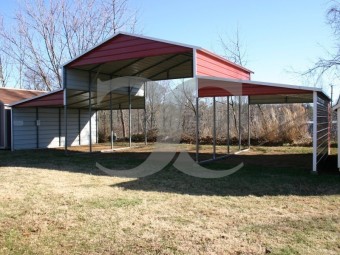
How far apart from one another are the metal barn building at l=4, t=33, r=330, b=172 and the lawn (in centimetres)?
235

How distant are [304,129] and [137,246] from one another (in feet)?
48.5

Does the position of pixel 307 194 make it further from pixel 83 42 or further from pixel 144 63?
pixel 83 42

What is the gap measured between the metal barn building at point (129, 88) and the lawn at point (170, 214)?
2355 mm

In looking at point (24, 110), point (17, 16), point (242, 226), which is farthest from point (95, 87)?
point (17, 16)

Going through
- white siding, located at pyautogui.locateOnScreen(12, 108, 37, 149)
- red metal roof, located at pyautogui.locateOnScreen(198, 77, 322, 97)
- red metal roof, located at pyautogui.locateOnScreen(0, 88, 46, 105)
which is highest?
red metal roof, located at pyautogui.locateOnScreen(0, 88, 46, 105)

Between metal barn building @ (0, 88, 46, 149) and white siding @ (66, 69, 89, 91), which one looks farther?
metal barn building @ (0, 88, 46, 149)

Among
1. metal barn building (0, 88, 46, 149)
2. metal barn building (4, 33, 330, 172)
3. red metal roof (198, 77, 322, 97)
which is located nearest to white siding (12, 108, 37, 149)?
metal barn building (4, 33, 330, 172)

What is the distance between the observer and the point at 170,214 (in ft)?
16.4

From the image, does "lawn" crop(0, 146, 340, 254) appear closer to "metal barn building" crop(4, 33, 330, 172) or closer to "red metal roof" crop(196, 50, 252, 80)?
"metal barn building" crop(4, 33, 330, 172)

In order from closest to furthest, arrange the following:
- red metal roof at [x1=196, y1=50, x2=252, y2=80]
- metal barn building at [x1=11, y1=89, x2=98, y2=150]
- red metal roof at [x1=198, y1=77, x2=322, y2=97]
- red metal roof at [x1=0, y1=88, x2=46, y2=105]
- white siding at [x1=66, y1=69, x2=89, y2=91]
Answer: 1. red metal roof at [x1=198, y1=77, x2=322, y2=97]
2. red metal roof at [x1=196, y1=50, x2=252, y2=80]
3. white siding at [x1=66, y1=69, x2=89, y2=91]
4. metal barn building at [x1=11, y1=89, x2=98, y2=150]
5. red metal roof at [x1=0, y1=88, x2=46, y2=105]

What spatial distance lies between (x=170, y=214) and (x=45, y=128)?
42.3 feet

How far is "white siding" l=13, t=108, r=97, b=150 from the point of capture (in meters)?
15.3

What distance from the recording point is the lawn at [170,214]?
3836 millimetres

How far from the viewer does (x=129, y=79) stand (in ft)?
51.1
